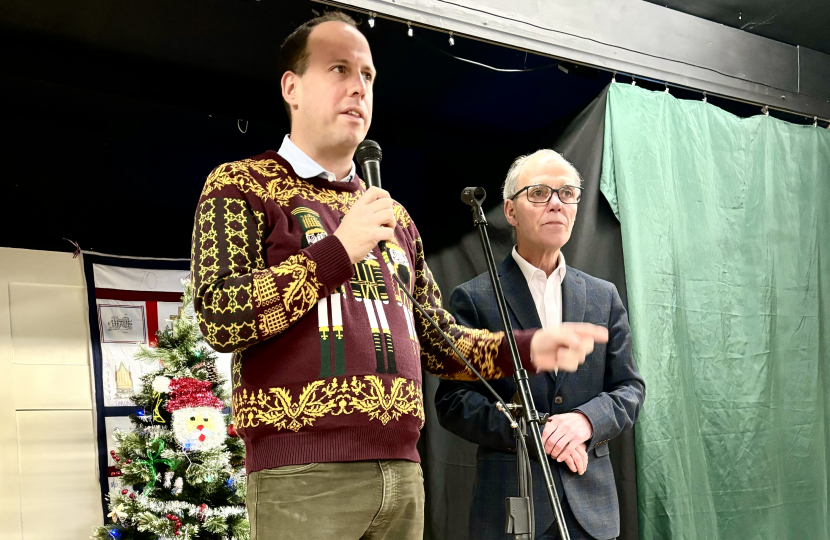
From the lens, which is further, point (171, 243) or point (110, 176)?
point (171, 243)

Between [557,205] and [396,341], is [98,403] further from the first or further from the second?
[396,341]

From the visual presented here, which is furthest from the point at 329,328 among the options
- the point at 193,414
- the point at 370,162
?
the point at 193,414

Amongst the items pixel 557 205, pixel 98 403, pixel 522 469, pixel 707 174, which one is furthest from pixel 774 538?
pixel 98 403

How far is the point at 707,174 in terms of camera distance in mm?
3385

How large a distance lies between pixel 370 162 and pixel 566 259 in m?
1.87

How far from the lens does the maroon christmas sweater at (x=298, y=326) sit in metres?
1.32

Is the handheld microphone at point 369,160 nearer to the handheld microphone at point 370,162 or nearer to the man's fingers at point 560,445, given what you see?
the handheld microphone at point 370,162

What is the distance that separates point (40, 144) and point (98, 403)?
4.48 feet

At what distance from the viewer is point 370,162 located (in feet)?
5.00

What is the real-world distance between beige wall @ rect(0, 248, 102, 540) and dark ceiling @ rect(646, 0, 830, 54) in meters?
3.31

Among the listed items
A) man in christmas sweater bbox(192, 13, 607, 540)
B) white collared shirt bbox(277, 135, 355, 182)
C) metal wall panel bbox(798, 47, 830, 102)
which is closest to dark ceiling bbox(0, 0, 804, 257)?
metal wall panel bbox(798, 47, 830, 102)

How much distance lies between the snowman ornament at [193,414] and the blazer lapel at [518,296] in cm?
180

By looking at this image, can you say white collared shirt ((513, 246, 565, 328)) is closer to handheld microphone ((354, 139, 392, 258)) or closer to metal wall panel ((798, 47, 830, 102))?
handheld microphone ((354, 139, 392, 258))

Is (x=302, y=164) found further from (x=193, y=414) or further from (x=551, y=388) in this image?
(x=193, y=414)
